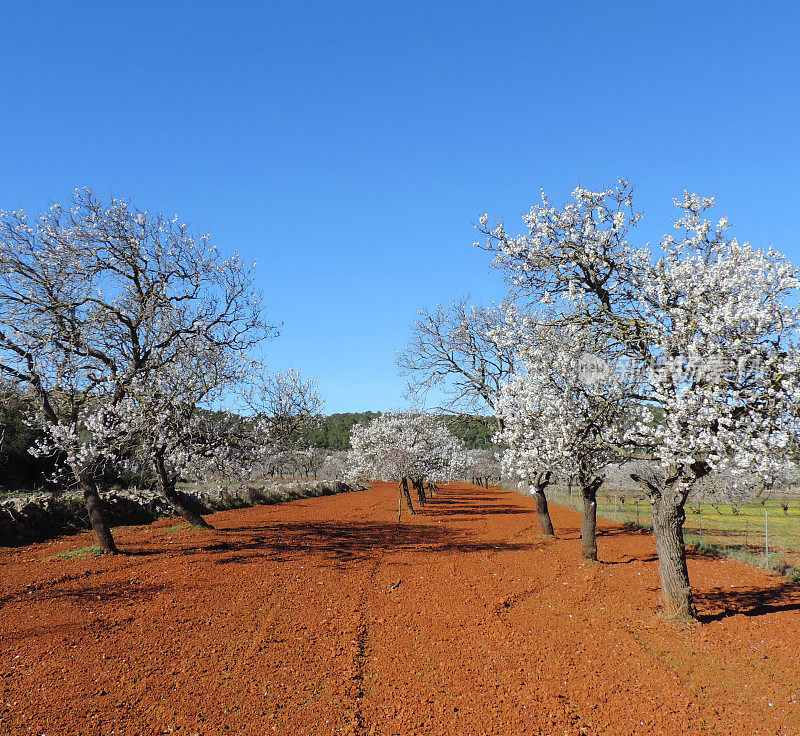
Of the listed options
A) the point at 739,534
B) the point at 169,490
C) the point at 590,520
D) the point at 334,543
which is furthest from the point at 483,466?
the point at 169,490

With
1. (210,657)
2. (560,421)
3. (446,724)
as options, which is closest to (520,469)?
(560,421)

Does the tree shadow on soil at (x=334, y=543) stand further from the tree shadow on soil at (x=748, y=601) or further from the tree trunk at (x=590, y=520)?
the tree shadow on soil at (x=748, y=601)

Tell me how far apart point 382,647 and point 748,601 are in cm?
871

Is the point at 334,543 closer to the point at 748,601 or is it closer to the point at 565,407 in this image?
the point at 565,407

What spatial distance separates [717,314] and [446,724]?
7.11 meters

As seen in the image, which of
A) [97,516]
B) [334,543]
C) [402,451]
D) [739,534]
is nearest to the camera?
[97,516]

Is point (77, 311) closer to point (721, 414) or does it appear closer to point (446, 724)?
point (446, 724)

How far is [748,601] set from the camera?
10.3 m

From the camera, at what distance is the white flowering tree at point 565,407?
928 centimetres

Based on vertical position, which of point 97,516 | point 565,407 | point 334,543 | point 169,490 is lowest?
point 334,543

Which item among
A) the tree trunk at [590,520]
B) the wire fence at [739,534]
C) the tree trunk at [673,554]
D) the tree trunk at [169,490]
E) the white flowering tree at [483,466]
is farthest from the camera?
the white flowering tree at [483,466]

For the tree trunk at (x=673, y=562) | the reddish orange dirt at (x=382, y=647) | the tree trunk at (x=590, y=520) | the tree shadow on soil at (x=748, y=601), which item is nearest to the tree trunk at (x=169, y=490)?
the reddish orange dirt at (x=382, y=647)

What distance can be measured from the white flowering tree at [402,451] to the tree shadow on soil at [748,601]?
50.8 feet

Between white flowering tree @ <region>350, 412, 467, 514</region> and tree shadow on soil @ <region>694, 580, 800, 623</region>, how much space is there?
50.8 feet
